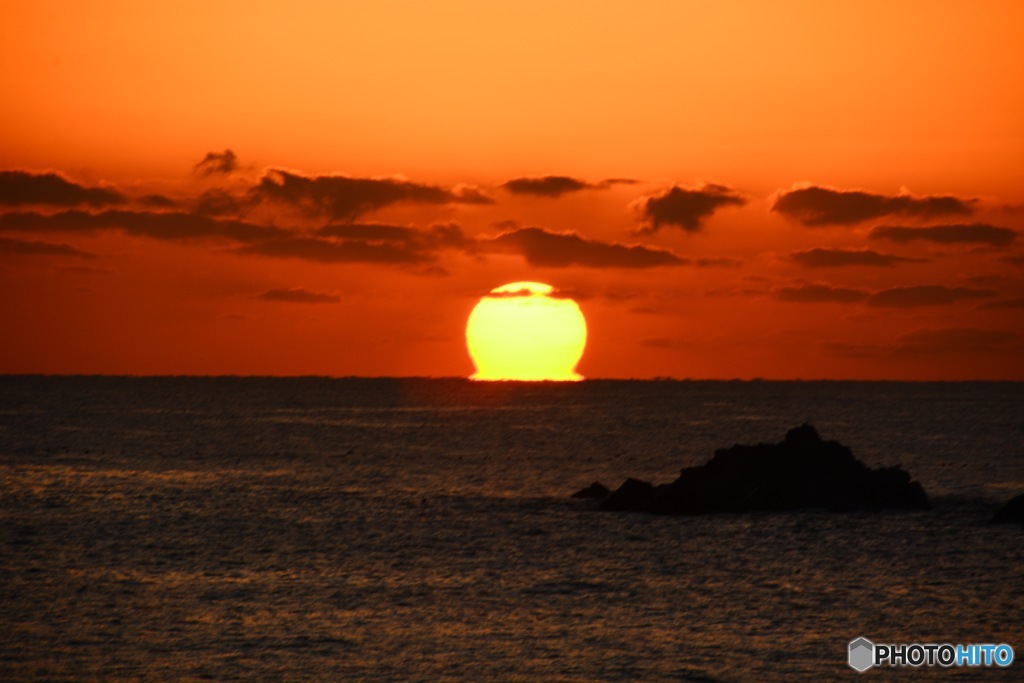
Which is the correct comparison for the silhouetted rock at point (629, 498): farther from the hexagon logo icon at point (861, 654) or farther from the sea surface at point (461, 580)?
the hexagon logo icon at point (861, 654)

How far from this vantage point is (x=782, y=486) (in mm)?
63875

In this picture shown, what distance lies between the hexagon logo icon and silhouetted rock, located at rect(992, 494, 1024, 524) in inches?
1031

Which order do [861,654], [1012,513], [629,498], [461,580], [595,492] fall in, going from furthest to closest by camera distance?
[595,492], [629,498], [1012,513], [461,580], [861,654]

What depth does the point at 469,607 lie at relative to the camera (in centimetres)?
4047

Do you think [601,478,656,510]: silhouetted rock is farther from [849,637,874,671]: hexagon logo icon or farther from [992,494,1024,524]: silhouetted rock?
[849,637,874,671]: hexagon logo icon

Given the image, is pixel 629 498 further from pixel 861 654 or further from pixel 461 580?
pixel 861 654

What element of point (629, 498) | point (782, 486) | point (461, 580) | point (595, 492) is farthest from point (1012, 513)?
point (461, 580)

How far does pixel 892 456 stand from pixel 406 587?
7939 cm

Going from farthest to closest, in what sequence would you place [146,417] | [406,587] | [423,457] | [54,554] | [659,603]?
[146,417]
[423,457]
[54,554]
[406,587]
[659,603]

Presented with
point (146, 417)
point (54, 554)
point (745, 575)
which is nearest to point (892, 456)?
point (745, 575)

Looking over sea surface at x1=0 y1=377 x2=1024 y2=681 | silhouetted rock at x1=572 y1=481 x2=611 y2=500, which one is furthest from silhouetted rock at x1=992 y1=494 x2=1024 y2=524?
silhouetted rock at x1=572 y1=481 x2=611 y2=500

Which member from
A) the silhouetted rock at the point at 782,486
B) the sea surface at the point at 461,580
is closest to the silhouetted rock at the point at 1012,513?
the sea surface at the point at 461,580

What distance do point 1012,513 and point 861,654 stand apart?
28.5 meters

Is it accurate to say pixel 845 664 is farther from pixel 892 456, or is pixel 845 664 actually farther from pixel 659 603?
pixel 892 456
